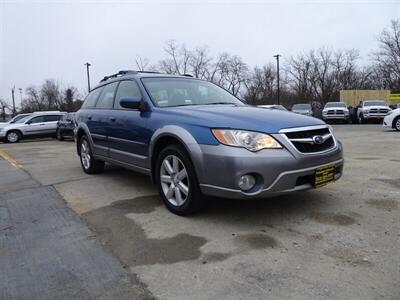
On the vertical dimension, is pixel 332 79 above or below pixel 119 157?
above

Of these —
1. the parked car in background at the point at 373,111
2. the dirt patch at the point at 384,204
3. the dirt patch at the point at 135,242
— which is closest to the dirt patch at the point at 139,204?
the dirt patch at the point at 135,242

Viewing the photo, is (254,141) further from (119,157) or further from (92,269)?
(119,157)

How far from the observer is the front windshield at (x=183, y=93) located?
17.0ft

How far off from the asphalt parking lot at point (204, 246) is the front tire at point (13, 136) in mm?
17022

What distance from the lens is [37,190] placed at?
6184 mm

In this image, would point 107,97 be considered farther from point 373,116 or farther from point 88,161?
point 373,116

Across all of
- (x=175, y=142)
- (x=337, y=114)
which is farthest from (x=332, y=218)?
(x=337, y=114)

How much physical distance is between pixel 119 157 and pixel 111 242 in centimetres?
210

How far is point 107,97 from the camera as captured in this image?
6.44m

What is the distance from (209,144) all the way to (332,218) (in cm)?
155

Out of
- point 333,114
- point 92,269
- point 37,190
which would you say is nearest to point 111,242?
point 92,269

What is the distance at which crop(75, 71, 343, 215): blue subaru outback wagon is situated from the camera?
12.7ft

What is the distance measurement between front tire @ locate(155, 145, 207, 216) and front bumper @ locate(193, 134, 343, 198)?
0.62 ft

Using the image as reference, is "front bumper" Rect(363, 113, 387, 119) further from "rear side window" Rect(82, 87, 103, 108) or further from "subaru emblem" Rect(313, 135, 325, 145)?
"subaru emblem" Rect(313, 135, 325, 145)
